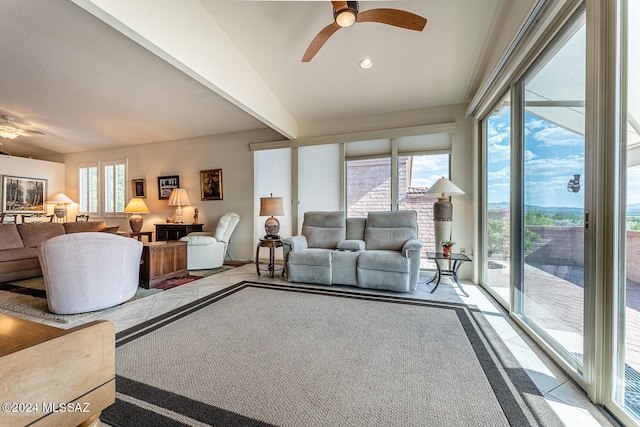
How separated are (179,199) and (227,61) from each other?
3181 millimetres

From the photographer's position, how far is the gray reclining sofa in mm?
3178

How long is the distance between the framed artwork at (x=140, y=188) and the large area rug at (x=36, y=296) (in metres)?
2.64

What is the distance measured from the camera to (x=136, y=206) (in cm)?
555

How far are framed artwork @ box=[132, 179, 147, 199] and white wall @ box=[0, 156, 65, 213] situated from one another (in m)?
2.65

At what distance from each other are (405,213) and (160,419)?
11.1ft

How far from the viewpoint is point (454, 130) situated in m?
3.91

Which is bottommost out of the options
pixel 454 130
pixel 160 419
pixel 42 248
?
pixel 160 419

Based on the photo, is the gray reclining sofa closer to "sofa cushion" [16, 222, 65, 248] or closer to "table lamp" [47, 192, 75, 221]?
"sofa cushion" [16, 222, 65, 248]

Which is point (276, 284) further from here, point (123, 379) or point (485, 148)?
point (485, 148)

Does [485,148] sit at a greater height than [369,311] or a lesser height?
greater

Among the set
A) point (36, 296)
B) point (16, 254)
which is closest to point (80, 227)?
point (16, 254)

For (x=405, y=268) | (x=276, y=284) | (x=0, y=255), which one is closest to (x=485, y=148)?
(x=405, y=268)

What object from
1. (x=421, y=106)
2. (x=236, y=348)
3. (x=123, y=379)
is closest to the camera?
(x=123, y=379)

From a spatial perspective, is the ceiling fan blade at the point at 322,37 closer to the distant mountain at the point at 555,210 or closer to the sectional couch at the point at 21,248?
the distant mountain at the point at 555,210
